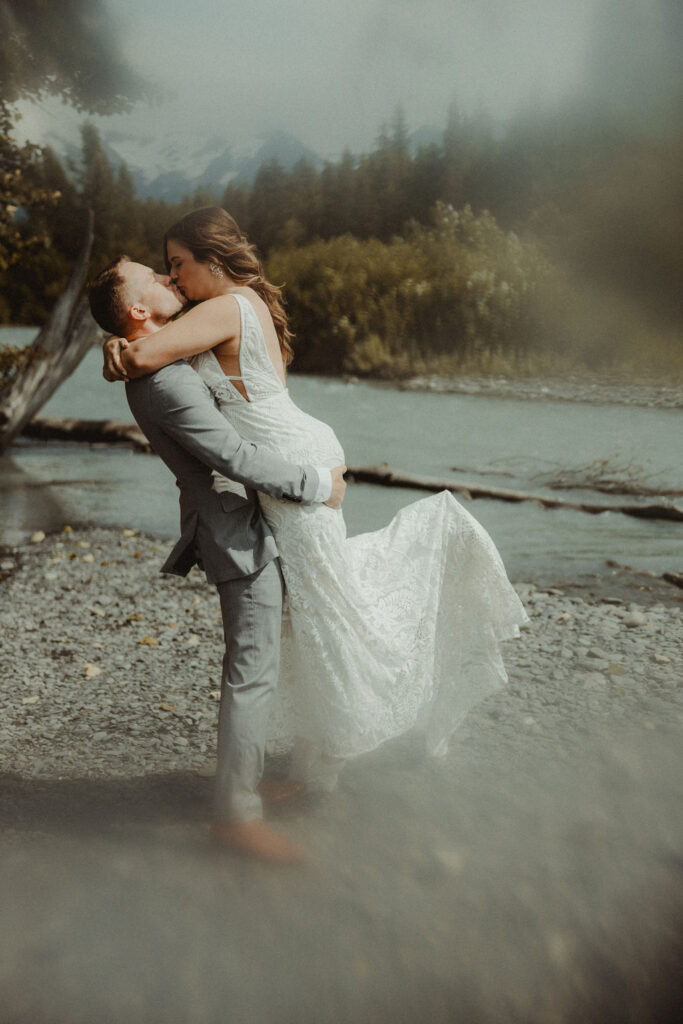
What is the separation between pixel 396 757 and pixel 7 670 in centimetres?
169

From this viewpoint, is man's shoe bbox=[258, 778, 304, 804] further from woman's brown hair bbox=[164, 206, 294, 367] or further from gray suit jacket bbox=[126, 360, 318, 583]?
woman's brown hair bbox=[164, 206, 294, 367]

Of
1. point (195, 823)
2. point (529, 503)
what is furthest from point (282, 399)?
point (529, 503)

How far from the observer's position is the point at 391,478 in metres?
5.25

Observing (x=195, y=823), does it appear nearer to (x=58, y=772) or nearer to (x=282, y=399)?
(x=58, y=772)

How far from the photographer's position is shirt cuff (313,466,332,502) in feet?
7.08

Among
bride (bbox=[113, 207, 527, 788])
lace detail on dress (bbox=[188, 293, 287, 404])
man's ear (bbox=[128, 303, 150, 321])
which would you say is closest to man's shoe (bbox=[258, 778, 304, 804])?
bride (bbox=[113, 207, 527, 788])

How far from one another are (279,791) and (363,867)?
330 mm

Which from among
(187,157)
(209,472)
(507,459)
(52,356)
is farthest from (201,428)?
(52,356)

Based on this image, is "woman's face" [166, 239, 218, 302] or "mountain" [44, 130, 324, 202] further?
"mountain" [44, 130, 324, 202]

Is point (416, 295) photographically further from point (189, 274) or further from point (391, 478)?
point (189, 274)

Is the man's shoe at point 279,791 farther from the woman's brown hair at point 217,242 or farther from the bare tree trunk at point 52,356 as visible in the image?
the bare tree trunk at point 52,356

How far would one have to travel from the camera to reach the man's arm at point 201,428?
2016 mm

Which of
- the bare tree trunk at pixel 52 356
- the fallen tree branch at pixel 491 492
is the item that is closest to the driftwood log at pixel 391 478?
the fallen tree branch at pixel 491 492

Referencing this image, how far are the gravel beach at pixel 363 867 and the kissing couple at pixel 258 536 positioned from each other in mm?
211
